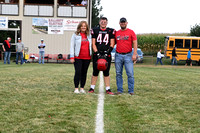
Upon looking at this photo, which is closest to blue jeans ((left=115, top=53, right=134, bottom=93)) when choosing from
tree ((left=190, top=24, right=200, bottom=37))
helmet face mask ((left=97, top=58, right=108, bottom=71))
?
helmet face mask ((left=97, top=58, right=108, bottom=71))

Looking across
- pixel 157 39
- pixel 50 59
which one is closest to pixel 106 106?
pixel 50 59

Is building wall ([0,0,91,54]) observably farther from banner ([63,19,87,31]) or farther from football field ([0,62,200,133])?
football field ([0,62,200,133])

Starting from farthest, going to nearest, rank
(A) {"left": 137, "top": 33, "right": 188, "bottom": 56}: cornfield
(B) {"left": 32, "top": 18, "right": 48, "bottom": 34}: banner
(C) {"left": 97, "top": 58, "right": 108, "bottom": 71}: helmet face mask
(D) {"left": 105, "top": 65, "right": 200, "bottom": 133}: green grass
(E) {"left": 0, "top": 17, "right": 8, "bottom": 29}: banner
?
(A) {"left": 137, "top": 33, "right": 188, "bottom": 56}: cornfield
(B) {"left": 32, "top": 18, "right": 48, "bottom": 34}: banner
(E) {"left": 0, "top": 17, "right": 8, "bottom": 29}: banner
(C) {"left": 97, "top": 58, "right": 108, "bottom": 71}: helmet face mask
(D) {"left": 105, "top": 65, "right": 200, "bottom": 133}: green grass

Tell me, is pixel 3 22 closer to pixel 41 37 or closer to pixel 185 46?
pixel 41 37

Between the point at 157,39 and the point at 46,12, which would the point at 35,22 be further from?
the point at 157,39

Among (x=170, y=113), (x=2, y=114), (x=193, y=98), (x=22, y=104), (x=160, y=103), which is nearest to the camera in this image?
(x=2, y=114)

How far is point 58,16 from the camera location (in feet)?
115

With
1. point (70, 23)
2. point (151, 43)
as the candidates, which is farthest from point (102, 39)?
point (151, 43)

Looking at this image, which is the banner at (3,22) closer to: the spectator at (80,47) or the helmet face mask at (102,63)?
the spectator at (80,47)

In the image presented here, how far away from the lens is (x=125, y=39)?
7.57 meters

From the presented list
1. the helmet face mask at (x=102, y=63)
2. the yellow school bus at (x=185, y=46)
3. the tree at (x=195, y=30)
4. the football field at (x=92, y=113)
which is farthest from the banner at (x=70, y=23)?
the football field at (x=92, y=113)

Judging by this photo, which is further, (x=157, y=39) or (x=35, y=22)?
(x=157, y=39)

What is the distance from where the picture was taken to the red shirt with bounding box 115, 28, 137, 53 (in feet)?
24.8

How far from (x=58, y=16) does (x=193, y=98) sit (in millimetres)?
29338
